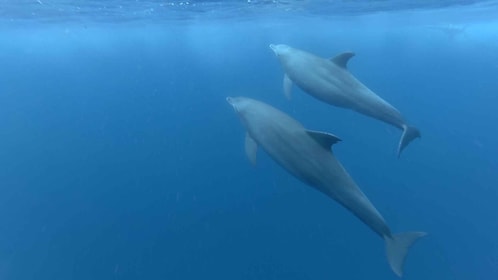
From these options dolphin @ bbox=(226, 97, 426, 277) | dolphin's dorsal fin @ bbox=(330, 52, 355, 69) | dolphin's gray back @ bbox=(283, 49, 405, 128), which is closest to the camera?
dolphin @ bbox=(226, 97, 426, 277)

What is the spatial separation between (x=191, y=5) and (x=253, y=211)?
1581 cm

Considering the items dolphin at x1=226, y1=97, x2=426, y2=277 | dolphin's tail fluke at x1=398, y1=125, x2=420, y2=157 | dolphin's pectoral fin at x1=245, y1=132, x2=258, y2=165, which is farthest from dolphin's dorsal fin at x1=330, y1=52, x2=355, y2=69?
dolphin's pectoral fin at x1=245, y1=132, x2=258, y2=165

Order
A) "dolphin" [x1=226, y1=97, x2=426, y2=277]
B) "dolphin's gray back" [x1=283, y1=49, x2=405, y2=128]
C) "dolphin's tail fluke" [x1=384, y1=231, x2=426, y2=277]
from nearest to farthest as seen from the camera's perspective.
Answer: "dolphin" [x1=226, y1=97, x2=426, y2=277] < "dolphin's tail fluke" [x1=384, y1=231, x2=426, y2=277] < "dolphin's gray back" [x1=283, y1=49, x2=405, y2=128]

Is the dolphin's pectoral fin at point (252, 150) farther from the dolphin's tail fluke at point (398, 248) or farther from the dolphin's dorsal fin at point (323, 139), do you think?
the dolphin's tail fluke at point (398, 248)

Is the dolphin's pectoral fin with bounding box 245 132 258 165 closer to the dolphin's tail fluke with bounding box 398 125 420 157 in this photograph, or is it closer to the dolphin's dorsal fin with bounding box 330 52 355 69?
the dolphin's dorsal fin with bounding box 330 52 355 69

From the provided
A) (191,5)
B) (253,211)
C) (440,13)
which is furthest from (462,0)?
(253,211)

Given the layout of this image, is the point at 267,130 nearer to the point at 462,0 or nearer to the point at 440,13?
the point at 462,0

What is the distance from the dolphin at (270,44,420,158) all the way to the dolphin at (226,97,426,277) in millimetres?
1285

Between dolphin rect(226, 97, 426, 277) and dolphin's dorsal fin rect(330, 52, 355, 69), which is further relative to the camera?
dolphin's dorsal fin rect(330, 52, 355, 69)

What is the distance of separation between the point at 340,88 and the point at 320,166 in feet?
6.61

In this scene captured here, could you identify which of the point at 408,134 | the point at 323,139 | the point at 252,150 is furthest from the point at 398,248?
the point at 252,150

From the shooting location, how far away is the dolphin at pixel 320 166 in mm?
7242

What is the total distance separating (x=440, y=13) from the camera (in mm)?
35062

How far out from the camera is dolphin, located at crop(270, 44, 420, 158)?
8.62m
